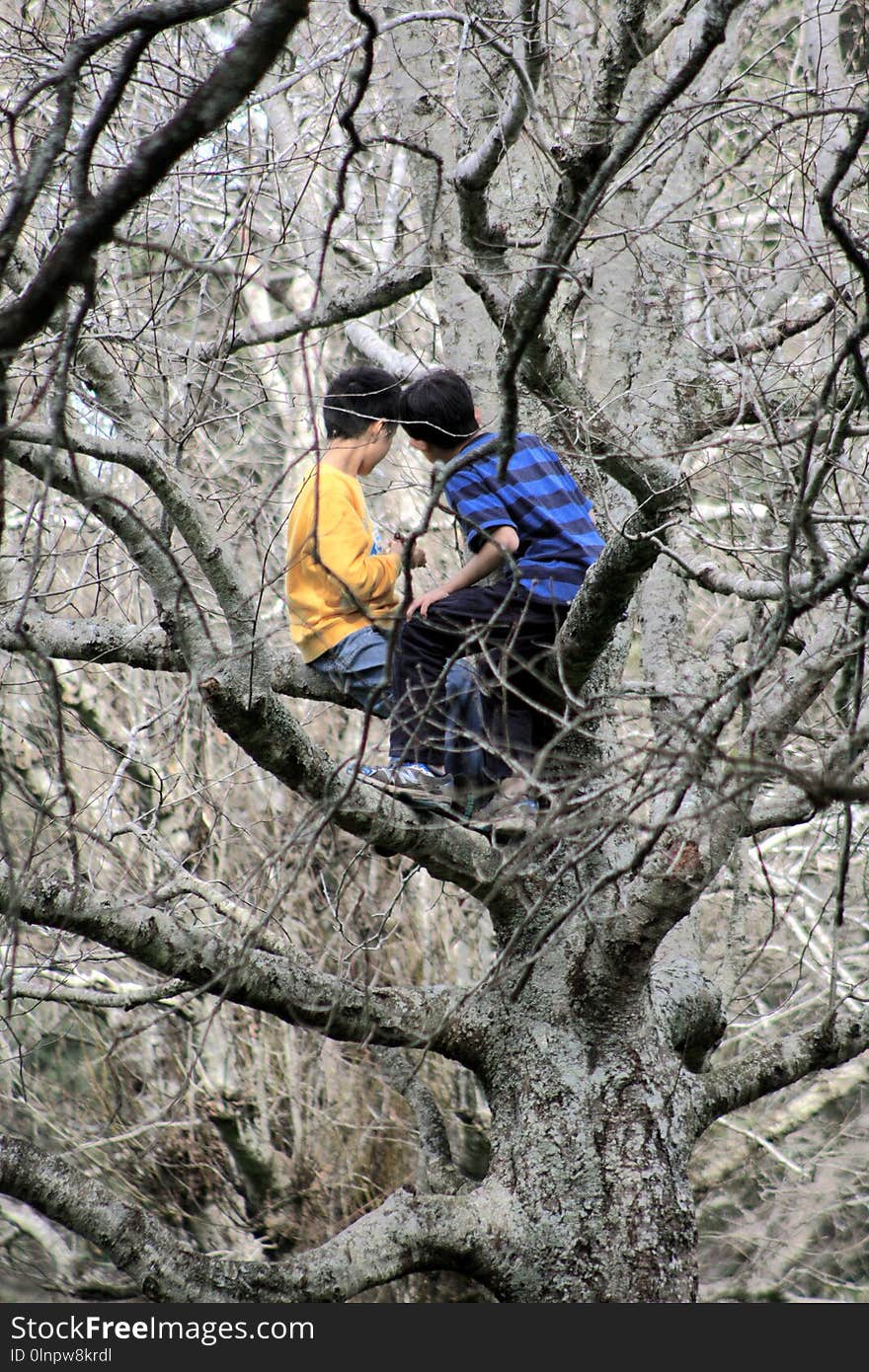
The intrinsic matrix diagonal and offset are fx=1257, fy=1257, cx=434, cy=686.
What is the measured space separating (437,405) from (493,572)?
1.77 ft

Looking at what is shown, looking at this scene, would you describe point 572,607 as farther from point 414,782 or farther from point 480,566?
point 414,782

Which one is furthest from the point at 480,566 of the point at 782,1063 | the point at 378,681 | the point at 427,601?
the point at 782,1063

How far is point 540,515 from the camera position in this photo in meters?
3.78

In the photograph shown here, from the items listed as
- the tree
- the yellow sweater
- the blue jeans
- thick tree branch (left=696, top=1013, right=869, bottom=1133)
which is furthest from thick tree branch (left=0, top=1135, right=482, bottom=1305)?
the yellow sweater

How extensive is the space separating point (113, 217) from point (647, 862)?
2.46m

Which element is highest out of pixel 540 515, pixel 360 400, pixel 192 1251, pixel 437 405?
pixel 360 400

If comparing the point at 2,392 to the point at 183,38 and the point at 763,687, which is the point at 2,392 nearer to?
the point at 763,687

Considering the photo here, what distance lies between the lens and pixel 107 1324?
3.72 m

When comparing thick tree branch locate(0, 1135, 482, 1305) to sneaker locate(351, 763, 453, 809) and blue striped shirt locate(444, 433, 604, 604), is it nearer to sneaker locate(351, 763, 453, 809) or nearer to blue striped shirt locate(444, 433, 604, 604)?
sneaker locate(351, 763, 453, 809)

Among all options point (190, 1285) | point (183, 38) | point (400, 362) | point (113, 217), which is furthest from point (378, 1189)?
point (113, 217)

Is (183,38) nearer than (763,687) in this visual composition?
No

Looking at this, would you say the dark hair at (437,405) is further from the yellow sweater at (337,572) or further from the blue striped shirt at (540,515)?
the yellow sweater at (337,572)

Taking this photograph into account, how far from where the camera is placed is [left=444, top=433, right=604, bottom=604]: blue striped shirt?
373cm

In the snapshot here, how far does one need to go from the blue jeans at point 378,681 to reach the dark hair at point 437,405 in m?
0.64
